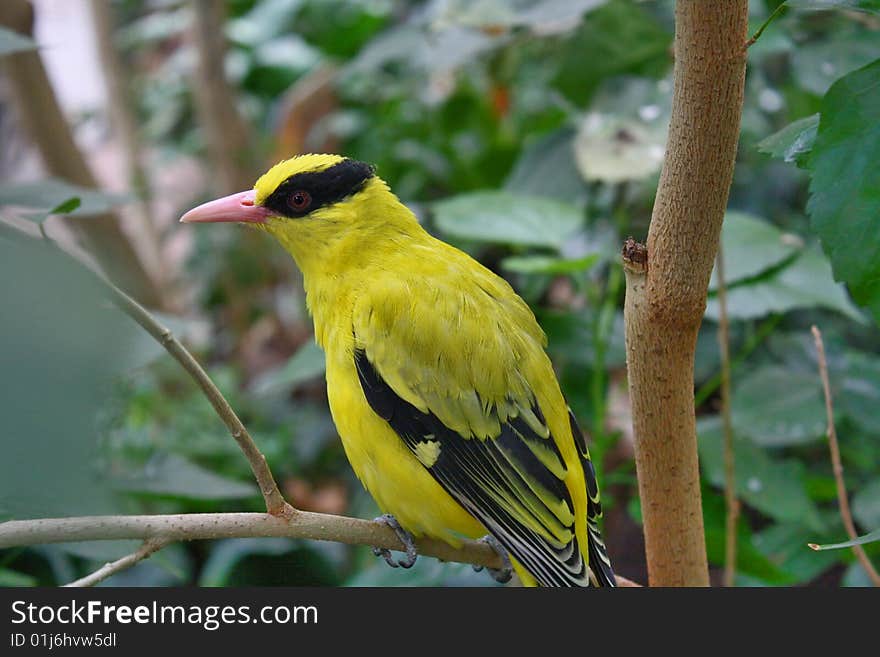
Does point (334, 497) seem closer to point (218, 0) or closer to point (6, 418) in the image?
point (218, 0)

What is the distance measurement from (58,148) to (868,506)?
248 cm

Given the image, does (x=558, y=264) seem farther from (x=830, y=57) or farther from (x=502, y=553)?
(x=830, y=57)

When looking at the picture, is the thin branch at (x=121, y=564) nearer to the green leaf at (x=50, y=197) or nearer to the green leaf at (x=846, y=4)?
the green leaf at (x=50, y=197)

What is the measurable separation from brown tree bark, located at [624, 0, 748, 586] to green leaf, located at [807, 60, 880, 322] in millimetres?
96

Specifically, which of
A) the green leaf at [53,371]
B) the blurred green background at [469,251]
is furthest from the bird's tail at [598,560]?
the green leaf at [53,371]

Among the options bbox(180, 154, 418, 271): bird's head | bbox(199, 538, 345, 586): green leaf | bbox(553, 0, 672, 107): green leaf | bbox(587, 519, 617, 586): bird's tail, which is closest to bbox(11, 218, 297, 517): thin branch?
bbox(587, 519, 617, 586): bird's tail

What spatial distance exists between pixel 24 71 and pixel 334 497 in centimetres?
183

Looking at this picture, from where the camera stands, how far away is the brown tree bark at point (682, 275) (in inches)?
41.3

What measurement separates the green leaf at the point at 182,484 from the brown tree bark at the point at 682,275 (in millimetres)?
940

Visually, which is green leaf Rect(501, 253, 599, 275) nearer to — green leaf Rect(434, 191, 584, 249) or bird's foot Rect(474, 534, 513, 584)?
green leaf Rect(434, 191, 584, 249)

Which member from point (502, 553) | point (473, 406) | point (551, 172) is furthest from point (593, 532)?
point (551, 172)

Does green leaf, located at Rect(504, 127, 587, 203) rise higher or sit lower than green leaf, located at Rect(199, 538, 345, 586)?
higher

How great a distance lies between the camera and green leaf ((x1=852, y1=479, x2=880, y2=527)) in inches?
75.0

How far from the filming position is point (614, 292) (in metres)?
2.11
